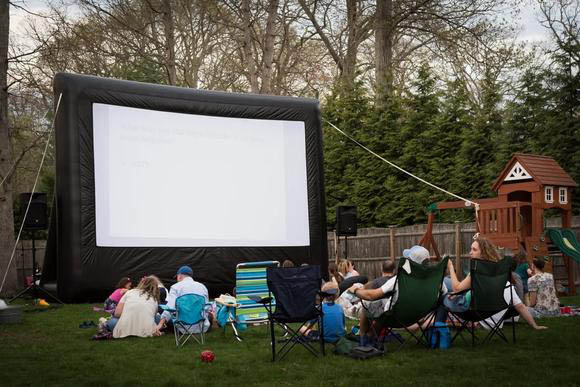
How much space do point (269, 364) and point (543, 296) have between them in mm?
4092

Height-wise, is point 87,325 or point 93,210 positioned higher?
point 93,210

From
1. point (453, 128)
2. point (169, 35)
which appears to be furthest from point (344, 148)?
point (169, 35)

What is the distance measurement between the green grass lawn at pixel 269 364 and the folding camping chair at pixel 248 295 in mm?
458

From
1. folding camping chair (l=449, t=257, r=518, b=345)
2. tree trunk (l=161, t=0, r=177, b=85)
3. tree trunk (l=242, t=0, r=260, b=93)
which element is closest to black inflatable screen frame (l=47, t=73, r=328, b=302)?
tree trunk (l=242, t=0, r=260, b=93)

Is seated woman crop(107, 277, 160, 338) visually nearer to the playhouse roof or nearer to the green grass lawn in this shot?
the green grass lawn

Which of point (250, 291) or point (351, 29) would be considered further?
point (351, 29)

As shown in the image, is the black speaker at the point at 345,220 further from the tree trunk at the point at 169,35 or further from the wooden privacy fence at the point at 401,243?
the tree trunk at the point at 169,35

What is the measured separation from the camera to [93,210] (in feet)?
37.0

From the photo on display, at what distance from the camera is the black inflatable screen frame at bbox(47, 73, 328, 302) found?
1109 centimetres

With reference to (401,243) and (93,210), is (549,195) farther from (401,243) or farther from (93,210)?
(93,210)

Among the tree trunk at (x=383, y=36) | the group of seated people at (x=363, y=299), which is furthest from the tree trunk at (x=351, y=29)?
the group of seated people at (x=363, y=299)

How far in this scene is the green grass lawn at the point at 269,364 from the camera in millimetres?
4809

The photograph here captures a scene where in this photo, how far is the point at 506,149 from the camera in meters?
13.1

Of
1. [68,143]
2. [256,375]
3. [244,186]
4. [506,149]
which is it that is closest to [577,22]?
[506,149]
